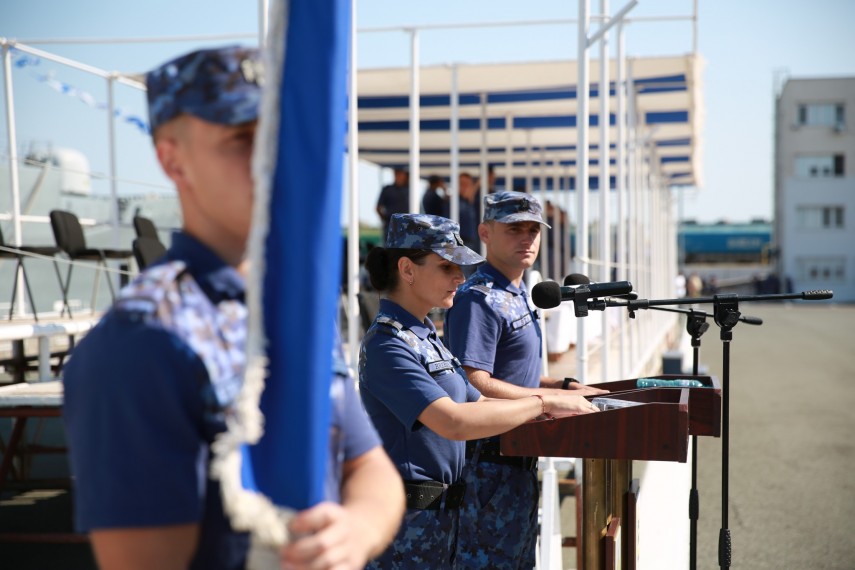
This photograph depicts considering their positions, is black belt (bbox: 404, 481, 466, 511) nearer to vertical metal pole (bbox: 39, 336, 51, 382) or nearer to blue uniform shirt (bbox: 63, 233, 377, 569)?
blue uniform shirt (bbox: 63, 233, 377, 569)

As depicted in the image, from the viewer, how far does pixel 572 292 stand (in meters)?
2.95

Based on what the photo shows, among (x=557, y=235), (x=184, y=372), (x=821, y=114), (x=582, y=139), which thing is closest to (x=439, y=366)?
(x=184, y=372)

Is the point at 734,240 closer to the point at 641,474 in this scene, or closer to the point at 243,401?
the point at 641,474

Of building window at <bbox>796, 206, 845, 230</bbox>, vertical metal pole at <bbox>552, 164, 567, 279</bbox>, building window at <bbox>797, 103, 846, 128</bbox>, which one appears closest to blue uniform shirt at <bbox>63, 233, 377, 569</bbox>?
vertical metal pole at <bbox>552, 164, 567, 279</bbox>

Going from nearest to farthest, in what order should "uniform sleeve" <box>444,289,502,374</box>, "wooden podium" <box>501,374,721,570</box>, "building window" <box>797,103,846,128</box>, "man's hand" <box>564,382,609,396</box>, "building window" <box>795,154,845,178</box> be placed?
"wooden podium" <box>501,374,721,570</box>
"man's hand" <box>564,382,609,396</box>
"uniform sleeve" <box>444,289,502,374</box>
"building window" <box>795,154,845,178</box>
"building window" <box>797,103,846,128</box>

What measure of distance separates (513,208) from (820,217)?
6070 centimetres

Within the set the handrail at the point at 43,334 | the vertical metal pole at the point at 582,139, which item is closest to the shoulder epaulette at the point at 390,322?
the vertical metal pole at the point at 582,139

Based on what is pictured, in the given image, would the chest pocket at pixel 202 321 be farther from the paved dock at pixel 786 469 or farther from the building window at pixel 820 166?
the building window at pixel 820 166

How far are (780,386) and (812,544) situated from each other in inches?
379

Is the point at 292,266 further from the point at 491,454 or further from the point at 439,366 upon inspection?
the point at 491,454

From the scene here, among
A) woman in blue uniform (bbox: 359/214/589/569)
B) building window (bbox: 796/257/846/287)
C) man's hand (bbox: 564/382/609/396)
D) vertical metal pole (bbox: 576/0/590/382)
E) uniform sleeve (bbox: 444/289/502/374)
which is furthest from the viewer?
building window (bbox: 796/257/846/287)

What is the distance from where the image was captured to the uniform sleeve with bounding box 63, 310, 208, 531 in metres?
0.95

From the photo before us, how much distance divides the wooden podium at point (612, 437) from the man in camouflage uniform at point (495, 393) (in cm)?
31

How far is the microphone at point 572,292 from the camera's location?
9.47 feet
